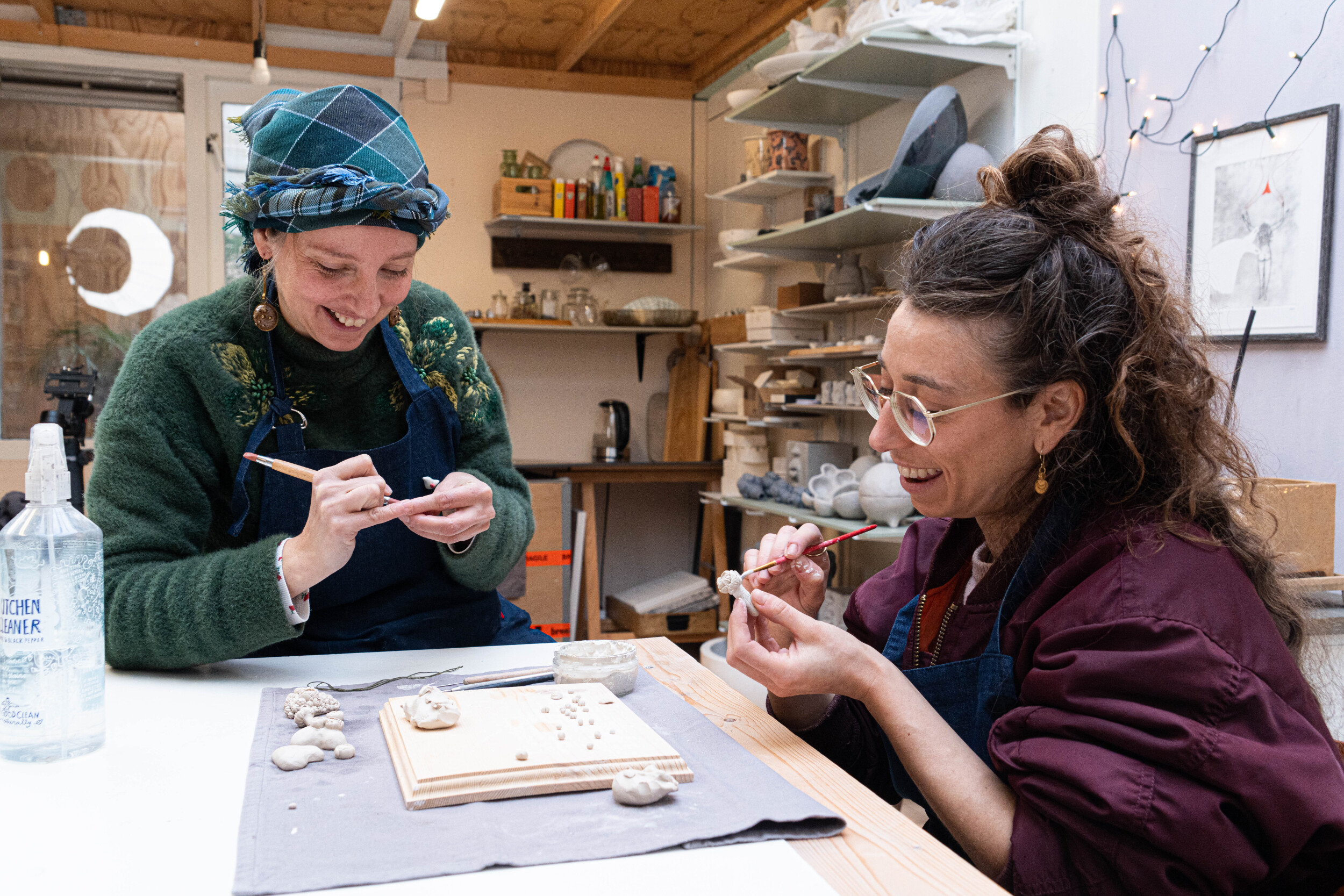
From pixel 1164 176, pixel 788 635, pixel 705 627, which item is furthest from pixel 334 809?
pixel 705 627

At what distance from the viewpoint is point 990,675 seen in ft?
3.82

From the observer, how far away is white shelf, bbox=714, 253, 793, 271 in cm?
437

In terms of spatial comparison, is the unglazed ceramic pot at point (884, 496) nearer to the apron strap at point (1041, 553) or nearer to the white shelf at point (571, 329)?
the apron strap at point (1041, 553)

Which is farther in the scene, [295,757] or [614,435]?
[614,435]

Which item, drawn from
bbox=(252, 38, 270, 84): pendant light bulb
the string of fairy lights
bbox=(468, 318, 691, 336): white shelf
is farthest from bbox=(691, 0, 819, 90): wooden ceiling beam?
bbox=(252, 38, 270, 84): pendant light bulb

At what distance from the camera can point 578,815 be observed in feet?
3.15

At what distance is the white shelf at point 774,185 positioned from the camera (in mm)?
4191

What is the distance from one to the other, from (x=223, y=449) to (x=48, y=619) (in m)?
0.61

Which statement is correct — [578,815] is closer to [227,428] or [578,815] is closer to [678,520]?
[227,428]

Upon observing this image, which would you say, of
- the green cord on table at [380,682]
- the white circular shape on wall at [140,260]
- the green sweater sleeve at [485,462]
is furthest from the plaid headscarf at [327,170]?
the white circular shape on wall at [140,260]

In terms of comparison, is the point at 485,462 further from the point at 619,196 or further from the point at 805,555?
the point at 619,196

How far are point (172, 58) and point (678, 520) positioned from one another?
3471 millimetres

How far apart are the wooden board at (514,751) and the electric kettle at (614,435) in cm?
409

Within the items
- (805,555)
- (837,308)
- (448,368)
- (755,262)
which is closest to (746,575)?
(805,555)
